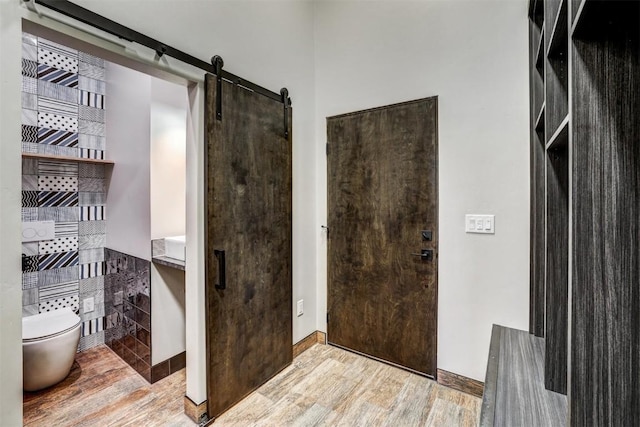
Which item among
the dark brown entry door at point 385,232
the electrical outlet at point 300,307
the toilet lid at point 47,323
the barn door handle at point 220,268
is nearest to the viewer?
the barn door handle at point 220,268

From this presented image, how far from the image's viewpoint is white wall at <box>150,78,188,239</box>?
7.27ft

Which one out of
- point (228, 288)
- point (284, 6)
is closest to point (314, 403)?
point (228, 288)

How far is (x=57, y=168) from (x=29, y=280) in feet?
3.05

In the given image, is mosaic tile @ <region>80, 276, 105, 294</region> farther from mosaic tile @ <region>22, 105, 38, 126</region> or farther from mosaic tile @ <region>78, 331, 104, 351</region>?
mosaic tile @ <region>22, 105, 38, 126</region>

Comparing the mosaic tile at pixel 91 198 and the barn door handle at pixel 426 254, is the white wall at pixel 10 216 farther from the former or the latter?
the barn door handle at pixel 426 254

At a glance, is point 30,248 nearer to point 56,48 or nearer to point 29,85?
point 29,85

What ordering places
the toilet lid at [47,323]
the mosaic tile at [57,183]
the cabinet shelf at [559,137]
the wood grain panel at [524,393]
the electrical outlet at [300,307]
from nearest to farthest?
1. the cabinet shelf at [559,137]
2. the wood grain panel at [524,393]
3. the toilet lid at [47,323]
4. the mosaic tile at [57,183]
5. the electrical outlet at [300,307]

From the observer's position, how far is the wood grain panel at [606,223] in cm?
62

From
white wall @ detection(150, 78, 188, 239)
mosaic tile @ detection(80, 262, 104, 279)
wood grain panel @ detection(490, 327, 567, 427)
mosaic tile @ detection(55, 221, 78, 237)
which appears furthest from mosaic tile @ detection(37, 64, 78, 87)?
wood grain panel @ detection(490, 327, 567, 427)

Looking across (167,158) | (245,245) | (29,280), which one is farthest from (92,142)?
(245,245)

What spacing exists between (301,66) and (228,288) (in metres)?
1.91

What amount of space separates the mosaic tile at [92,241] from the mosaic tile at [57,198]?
31 cm

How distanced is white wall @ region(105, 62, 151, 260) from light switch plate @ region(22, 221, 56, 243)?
15.4 inches

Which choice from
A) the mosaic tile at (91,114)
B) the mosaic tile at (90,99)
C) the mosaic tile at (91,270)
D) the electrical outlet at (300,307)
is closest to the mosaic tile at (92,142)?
the mosaic tile at (91,114)
